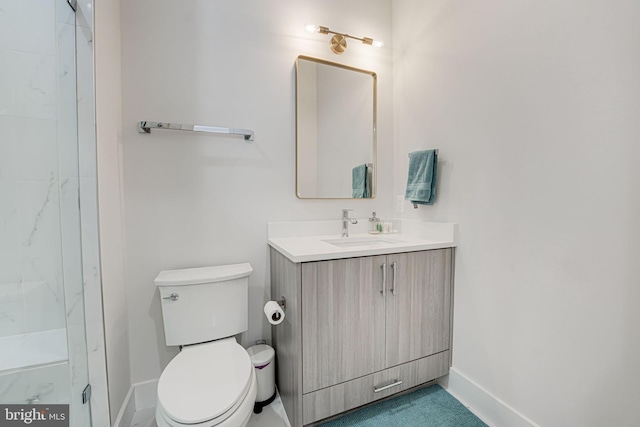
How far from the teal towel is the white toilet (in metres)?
0.98

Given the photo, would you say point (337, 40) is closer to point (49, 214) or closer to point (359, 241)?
point (359, 241)

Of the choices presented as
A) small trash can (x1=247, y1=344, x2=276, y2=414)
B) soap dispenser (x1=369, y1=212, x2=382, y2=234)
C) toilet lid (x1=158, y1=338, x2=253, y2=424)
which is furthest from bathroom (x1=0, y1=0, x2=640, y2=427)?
toilet lid (x1=158, y1=338, x2=253, y2=424)

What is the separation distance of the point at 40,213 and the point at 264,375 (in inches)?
55.2

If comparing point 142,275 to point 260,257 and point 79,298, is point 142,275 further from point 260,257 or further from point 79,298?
point 260,257

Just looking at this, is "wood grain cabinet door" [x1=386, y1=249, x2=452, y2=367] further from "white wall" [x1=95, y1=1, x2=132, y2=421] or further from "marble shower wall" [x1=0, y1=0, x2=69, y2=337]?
"marble shower wall" [x1=0, y1=0, x2=69, y2=337]

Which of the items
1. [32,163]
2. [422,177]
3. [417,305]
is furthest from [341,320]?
[32,163]

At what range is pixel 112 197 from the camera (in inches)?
50.3

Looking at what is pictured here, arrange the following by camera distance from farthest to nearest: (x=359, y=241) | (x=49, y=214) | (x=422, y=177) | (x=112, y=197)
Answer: (x=359, y=241) < (x=422, y=177) < (x=112, y=197) < (x=49, y=214)

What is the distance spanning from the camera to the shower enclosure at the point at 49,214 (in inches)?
42.3

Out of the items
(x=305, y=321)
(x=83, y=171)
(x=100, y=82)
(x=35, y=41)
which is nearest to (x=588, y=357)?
Answer: (x=305, y=321)

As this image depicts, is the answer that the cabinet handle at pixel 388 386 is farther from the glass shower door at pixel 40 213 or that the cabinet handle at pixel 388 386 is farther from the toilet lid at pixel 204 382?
the glass shower door at pixel 40 213

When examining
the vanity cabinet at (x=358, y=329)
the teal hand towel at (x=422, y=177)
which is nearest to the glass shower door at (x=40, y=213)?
the vanity cabinet at (x=358, y=329)

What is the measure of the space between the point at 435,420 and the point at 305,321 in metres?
0.94

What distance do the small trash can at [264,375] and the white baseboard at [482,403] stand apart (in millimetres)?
1098
